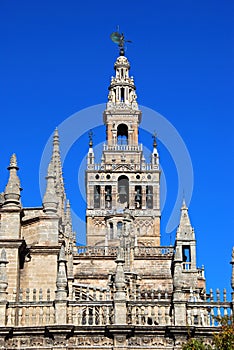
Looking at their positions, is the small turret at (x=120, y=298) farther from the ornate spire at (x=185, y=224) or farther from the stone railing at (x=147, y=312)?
the ornate spire at (x=185, y=224)

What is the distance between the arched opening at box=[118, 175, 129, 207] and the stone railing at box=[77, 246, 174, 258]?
15.6 m

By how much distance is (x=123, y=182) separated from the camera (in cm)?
7431

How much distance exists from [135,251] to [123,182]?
1852cm

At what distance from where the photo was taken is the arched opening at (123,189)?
73794mm

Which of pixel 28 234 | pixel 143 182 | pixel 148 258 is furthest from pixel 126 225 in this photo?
pixel 143 182

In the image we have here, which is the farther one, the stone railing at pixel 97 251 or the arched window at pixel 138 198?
the arched window at pixel 138 198

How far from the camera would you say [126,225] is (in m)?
52.8

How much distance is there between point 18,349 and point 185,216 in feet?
91.4

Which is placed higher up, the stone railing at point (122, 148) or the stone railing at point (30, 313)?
the stone railing at point (122, 148)

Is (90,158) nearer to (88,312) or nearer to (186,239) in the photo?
(186,239)

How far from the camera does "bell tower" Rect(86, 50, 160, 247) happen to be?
71.8 metres

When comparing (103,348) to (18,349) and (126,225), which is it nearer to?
(18,349)

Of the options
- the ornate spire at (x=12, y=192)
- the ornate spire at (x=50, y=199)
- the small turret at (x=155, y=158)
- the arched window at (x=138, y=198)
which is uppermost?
the small turret at (x=155, y=158)

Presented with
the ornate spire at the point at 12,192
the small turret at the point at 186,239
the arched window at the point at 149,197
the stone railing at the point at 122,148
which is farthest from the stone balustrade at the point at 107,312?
the stone railing at the point at 122,148
